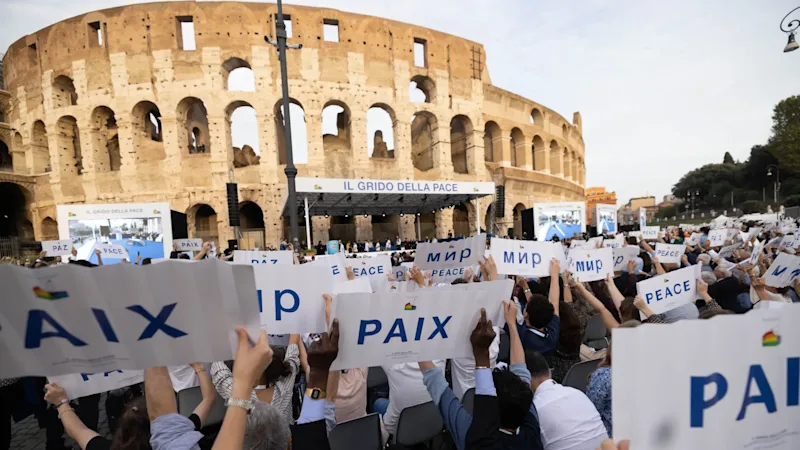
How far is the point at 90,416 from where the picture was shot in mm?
3289

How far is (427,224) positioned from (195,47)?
19.4 meters

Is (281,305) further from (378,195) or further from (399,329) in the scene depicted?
(378,195)

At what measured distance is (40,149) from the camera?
24.6 meters

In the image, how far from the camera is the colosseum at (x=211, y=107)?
21.6 metres

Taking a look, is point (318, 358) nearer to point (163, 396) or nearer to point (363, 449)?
point (163, 396)

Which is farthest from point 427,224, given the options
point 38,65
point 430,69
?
point 38,65

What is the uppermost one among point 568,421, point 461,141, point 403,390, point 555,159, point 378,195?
point 461,141

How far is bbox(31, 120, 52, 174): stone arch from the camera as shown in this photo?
24.2m

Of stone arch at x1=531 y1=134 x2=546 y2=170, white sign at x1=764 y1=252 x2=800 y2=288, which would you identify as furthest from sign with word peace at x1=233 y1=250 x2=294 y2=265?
stone arch at x1=531 y1=134 x2=546 y2=170

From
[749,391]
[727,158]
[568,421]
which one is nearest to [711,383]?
[749,391]

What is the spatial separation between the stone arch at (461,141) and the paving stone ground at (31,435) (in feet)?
88.8

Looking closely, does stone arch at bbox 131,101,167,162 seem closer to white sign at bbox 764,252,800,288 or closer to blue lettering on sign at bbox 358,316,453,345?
blue lettering on sign at bbox 358,316,453,345

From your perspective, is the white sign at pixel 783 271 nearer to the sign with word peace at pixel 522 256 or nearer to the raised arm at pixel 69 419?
the sign with word peace at pixel 522 256

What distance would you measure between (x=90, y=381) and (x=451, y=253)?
4281 mm
